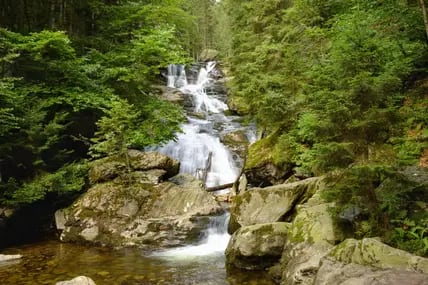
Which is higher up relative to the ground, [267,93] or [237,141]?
[267,93]

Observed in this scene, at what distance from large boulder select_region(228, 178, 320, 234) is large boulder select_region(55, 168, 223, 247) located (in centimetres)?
179

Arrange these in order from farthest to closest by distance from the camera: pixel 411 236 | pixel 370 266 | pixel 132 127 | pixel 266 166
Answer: pixel 132 127 → pixel 266 166 → pixel 411 236 → pixel 370 266

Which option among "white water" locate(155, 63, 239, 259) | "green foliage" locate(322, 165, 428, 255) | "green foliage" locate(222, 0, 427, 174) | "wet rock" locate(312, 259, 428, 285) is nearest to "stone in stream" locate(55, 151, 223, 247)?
"white water" locate(155, 63, 239, 259)

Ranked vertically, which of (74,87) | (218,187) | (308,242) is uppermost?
(74,87)

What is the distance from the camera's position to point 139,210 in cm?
1194

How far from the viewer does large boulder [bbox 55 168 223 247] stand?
1086cm

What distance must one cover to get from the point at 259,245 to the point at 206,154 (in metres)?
9.59

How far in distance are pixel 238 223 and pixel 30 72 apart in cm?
905

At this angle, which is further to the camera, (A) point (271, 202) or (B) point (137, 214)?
(B) point (137, 214)

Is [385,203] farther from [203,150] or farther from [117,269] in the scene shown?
[203,150]

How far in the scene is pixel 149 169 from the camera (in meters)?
13.3

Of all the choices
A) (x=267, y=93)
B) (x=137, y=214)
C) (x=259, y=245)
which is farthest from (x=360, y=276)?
(x=137, y=214)

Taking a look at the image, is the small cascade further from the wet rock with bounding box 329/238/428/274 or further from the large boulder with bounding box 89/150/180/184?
the wet rock with bounding box 329/238/428/274

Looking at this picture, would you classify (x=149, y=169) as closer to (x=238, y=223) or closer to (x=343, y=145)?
(x=238, y=223)
